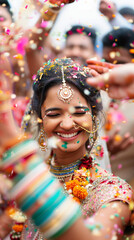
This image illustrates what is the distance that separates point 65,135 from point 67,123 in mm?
125

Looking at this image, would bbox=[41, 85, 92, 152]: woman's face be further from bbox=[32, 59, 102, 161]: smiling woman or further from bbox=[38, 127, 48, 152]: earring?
bbox=[38, 127, 48, 152]: earring

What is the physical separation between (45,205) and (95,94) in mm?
1407

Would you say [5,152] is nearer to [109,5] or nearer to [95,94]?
[95,94]

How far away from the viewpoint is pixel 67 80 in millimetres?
2350

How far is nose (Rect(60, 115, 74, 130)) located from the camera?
7.09ft

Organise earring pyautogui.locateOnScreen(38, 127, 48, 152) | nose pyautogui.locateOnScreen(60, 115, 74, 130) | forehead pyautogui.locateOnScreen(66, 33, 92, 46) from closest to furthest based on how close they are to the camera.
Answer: nose pyautogui.locateOnScreen(60, 115, 74, 130)
earring pyautogui.locateOnScreen(38, 127, 48, 152)
forehead pyautogui.locateOnScreen(66, 33, 92, 46)

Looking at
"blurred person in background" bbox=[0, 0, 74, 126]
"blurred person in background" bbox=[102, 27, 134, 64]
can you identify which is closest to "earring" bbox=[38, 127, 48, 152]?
"blurred person in background" bbox=[0, 0, 74, 126]

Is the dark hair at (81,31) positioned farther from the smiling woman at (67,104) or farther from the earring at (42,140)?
the earring at (42,140)

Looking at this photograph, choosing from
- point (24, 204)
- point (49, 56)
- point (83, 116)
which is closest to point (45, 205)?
point (24, 204)

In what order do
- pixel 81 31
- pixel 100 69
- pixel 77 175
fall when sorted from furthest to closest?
pixel 81 31, pixel 77 175, pixel 100 69

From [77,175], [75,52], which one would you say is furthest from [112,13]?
[77,175]

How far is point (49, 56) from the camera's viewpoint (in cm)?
379

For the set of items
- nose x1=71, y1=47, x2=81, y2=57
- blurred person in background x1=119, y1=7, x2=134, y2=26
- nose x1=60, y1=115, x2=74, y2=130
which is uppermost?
blurred person in background x1=119, y1=7, x2=134, y2=26

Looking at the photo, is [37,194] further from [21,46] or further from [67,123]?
[21,46]
